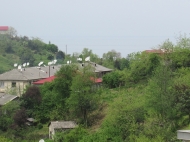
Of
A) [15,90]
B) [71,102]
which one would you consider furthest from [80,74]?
[15,90]

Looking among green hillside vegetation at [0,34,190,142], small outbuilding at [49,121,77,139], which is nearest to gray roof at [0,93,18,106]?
green hillside vegetation at [0,34,190,142]

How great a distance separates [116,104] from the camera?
68.5 feet

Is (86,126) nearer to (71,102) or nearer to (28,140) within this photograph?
(71,102)

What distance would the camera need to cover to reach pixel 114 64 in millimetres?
55500

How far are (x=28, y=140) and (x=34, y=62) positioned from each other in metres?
40.7

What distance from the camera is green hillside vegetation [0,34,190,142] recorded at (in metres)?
18.8

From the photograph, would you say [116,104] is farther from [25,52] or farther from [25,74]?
[25,52]

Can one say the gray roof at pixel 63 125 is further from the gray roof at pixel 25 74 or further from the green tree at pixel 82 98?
the gray roof at pixel 25 74

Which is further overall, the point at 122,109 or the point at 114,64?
the point at 114,64

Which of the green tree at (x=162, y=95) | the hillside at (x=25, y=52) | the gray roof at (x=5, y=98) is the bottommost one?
the gray roof at (x=5, y=98)

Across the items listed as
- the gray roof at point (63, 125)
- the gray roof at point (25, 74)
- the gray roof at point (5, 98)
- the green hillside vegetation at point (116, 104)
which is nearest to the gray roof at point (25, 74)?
the gray roof at point (25, 74)

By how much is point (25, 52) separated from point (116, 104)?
45.2 m

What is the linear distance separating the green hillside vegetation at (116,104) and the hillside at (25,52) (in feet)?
99.5

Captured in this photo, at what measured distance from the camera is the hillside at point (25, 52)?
207 feet
